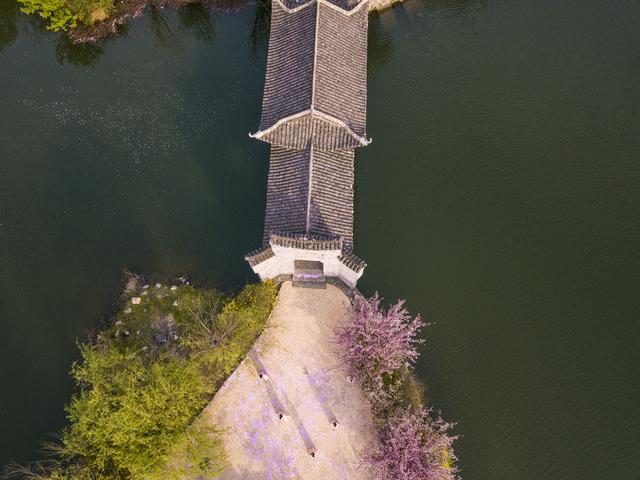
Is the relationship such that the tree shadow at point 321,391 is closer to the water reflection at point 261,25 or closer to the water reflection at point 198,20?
the water reflection at point 261,25

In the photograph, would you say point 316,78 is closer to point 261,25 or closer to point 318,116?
point 318,116

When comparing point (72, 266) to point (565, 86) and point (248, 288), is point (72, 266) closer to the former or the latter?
point (248, 288)

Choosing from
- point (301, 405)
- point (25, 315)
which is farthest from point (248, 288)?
point (25, 315)

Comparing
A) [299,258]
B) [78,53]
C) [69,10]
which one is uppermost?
[69,10]

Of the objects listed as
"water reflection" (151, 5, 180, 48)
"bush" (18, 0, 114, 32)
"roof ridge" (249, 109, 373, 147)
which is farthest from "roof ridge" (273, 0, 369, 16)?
"bush" (18, 0, 114, 32)

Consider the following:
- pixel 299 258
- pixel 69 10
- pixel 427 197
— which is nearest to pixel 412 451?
pixel 299 258

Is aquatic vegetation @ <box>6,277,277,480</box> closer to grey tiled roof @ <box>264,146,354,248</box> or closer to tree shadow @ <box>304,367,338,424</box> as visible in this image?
tree shadow @ <box>304,367,338,424</box>

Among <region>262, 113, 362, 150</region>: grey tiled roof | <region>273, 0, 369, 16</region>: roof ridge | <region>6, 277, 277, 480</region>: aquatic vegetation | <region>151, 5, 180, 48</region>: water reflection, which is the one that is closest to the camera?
<region>6, 277, 277, 480</region>: aquatic vegetation

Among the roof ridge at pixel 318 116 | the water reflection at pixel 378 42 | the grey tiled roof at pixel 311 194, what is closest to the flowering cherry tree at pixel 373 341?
the grey tiled roof at pixel 311 194
